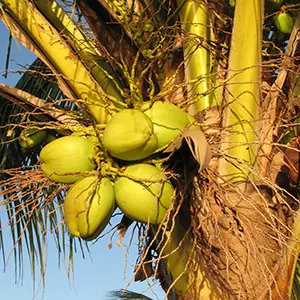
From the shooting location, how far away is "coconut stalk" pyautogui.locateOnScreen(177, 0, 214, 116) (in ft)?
6.28

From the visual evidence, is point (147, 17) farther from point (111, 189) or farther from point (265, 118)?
point (111, 189)

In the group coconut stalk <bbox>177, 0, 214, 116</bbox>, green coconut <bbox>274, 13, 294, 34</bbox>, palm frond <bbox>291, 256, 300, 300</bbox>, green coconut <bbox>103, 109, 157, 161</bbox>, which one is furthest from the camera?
palm frond <bbox>291, 256, 300, 300</bbox>

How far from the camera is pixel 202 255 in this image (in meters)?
1.75

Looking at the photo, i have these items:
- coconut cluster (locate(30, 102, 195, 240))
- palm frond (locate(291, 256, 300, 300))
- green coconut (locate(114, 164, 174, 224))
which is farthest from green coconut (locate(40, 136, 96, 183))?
palm frond (locate(291, 256, 300, 300))

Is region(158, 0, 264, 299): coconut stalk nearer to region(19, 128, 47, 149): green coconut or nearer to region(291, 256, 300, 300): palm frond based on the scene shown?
region(19, 128, 47, 149): green coconut

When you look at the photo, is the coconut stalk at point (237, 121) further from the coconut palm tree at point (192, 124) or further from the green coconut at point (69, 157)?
the green coconut at point (69, 157)

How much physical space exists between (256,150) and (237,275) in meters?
0.42

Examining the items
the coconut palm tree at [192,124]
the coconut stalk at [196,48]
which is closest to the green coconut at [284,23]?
the coconut palm tree at [192,124]

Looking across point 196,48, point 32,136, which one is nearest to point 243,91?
point 196,48

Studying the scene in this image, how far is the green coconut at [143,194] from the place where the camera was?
151cm

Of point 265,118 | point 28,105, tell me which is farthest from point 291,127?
point 28,105

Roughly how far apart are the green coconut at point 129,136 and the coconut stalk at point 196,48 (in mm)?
336

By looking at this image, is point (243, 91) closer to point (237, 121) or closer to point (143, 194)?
point (237, 121)

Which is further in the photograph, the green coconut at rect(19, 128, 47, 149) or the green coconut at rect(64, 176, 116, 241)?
the green coconut at rect(19, 128, 47, 149)
